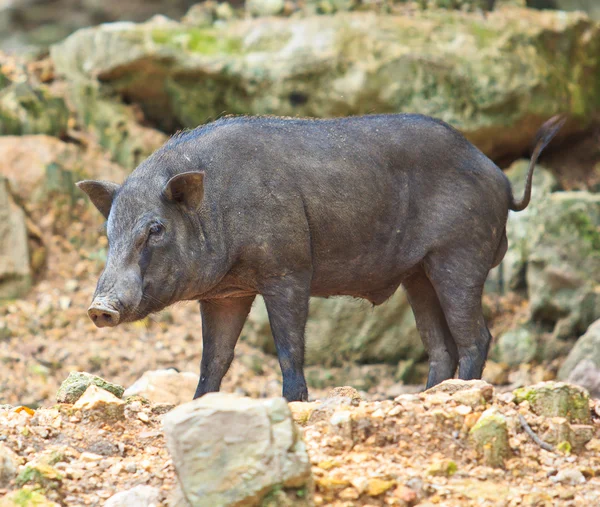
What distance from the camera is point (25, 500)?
448 centimetres

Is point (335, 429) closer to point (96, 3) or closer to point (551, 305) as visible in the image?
point (551, 305)

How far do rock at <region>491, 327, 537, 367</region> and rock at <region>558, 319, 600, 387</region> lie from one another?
0.65 metres

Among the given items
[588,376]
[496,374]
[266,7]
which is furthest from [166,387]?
[266,7]

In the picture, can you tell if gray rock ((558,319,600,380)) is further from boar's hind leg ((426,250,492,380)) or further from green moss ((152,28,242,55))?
green moss ((152,28,242,55))

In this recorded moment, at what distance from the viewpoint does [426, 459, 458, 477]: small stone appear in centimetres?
477

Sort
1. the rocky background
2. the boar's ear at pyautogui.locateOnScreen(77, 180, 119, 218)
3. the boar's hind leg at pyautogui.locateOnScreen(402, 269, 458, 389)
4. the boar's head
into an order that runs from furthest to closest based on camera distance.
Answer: the rocky background, the boar's hind leg at pyautogui.locateOnScreen(402, 269, 458, 389), the boar's ear at pyautogui.locateOnScreen(77, 180, 119, 218), the boar's head

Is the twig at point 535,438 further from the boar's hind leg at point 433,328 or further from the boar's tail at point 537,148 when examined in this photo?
the boar's tail at point 537,148

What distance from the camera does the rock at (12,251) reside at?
428 inches

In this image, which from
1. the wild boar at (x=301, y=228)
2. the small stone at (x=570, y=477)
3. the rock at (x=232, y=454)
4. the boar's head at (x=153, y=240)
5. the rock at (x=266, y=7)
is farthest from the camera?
the rock at (x=266, y=7)

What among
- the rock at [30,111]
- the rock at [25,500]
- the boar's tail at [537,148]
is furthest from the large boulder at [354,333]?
the rock at [25,500]

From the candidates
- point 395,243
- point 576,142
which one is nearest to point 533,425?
point 395,243

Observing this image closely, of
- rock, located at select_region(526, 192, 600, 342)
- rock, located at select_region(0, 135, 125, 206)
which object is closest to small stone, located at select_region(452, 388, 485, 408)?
rock, located at select_region(526, 192, 600, 342)

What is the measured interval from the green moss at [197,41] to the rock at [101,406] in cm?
719

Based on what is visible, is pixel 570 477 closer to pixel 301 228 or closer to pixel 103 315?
pixel 301 228
